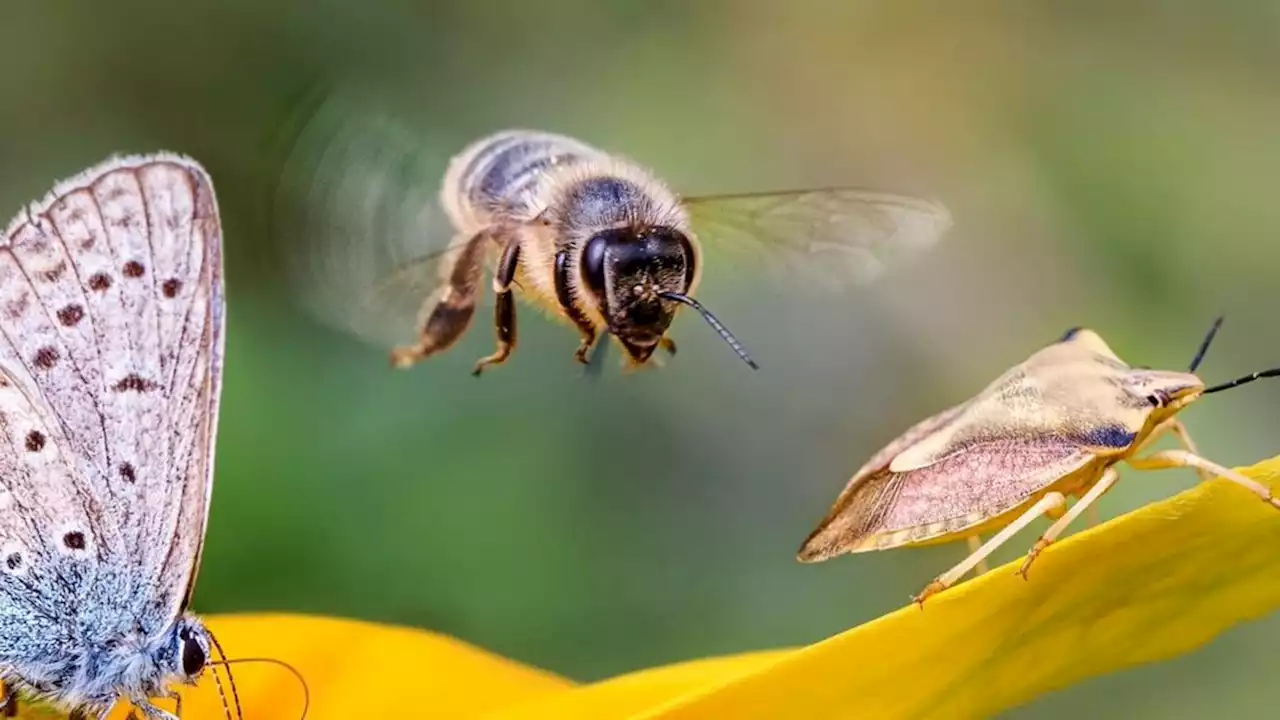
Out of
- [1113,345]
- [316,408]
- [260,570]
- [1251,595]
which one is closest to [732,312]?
[1113,345]

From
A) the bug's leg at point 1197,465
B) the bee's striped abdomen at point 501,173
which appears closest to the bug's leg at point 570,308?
the bee's striped abdomen at point 501,173

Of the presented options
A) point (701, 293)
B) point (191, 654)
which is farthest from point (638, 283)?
point (701, 293)

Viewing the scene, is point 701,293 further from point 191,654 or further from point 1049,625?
point 1049,625

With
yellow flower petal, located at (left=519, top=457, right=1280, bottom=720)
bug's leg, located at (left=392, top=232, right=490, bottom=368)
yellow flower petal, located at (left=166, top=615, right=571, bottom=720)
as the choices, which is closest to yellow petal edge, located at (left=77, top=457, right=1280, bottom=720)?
yellow flower petal, located at (left=519, top=457, right=1280, bottom=720)

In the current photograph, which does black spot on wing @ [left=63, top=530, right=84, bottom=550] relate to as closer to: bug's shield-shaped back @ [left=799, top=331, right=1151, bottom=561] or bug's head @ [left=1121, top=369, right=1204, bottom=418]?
bug's shield-shaped back @ [left=799, top=331, right=1151, bottom=561]

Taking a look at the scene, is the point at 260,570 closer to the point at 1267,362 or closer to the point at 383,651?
the point at 383,651

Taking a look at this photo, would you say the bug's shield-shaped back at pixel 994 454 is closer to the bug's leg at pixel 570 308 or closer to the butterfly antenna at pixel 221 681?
the bug's leg at pixel 570 308
